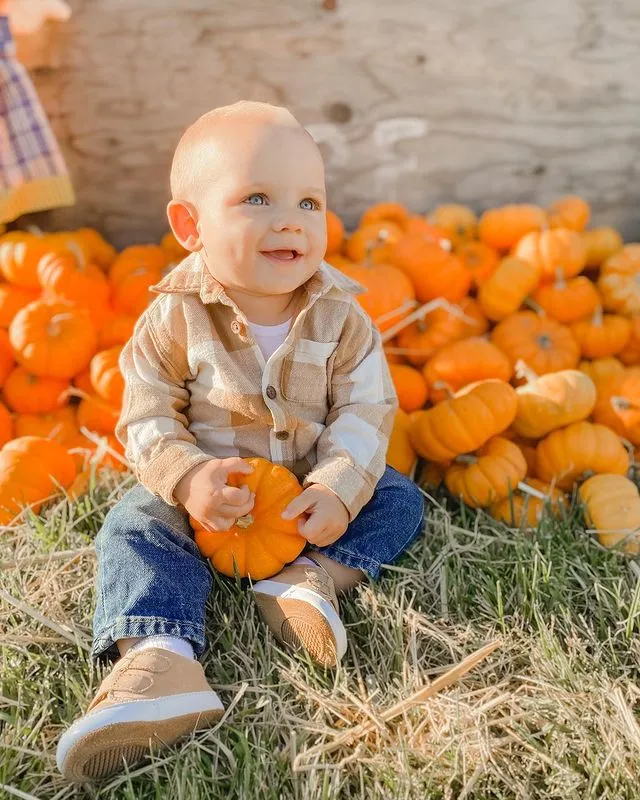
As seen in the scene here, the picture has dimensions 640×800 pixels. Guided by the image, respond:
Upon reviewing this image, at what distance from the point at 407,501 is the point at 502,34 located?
7.89 feet

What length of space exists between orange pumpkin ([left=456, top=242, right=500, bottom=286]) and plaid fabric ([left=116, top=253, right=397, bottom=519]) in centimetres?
120

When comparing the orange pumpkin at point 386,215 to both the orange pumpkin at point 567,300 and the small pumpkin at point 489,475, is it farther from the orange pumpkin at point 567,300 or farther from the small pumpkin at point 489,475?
the small pumpkin at point 489,475

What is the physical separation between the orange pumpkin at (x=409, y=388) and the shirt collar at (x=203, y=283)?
0.76 metres

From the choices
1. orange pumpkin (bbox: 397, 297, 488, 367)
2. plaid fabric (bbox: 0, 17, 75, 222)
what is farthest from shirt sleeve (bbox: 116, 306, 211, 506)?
plaid fabric (bbox: 0, 17, 75, 222)

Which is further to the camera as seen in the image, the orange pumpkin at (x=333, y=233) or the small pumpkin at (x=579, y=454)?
the orange pumpkin at (x=333, y=233)

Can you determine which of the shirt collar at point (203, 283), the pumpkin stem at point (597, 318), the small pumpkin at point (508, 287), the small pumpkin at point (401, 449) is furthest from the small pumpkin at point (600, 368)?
the shirt collar at point (203, 283)

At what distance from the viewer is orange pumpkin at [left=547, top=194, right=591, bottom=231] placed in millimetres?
3365

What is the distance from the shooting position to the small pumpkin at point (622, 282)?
3.04 meters

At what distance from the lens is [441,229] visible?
3.44 metres

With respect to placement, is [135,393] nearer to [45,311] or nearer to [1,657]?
[1,657]

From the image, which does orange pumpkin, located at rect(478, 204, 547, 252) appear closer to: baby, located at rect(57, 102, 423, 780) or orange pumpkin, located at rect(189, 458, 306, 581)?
baby, located at rect(57, 102, 423, 780)

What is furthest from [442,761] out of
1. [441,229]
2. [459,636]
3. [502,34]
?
[502,34]

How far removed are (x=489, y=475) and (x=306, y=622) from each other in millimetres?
874

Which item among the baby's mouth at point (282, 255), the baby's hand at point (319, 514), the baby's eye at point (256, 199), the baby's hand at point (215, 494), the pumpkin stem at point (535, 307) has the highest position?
the baby's eye at point (256, 199)
